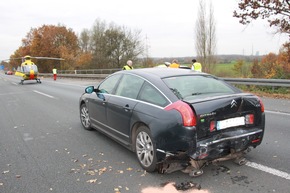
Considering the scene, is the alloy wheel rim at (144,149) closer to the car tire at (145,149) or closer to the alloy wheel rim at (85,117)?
the car tire at (145,149)

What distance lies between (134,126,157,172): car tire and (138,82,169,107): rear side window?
424 mm

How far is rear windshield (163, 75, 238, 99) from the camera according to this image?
4.30 m

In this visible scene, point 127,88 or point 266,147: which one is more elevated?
point 127,88

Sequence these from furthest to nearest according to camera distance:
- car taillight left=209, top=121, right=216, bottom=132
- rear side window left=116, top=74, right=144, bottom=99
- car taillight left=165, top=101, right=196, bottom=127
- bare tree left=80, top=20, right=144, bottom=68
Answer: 1. bare tree left=80, top=20, right=144, bottom=68
2. rear side window left=116, top=74, right=144, bottom=99
3. car taillight left=209, top=121, right=216, bottom=132
4. car taillight left=165, top=101, right=196, bottom=127

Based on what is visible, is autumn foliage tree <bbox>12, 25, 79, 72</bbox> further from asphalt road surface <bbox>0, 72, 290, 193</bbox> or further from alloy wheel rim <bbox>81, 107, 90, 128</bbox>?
asphalt road surface <bbox>0, 72, 290, 193</bbox>

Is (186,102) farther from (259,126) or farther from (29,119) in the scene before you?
(29,119)

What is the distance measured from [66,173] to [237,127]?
2623 mm

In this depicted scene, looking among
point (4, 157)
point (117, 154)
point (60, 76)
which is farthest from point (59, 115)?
point (60, 76)

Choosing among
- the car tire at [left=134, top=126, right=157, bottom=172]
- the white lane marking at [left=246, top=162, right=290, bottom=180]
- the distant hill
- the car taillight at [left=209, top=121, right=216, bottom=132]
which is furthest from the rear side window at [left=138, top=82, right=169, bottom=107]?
the distant hill

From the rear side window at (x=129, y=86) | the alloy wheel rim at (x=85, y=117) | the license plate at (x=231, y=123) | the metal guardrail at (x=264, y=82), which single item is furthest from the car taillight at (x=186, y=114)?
the metal guardrail at (x=264, y=82)

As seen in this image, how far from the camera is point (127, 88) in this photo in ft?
17.1

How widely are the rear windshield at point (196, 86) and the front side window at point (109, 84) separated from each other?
57.1 inches

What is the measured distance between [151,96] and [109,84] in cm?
172

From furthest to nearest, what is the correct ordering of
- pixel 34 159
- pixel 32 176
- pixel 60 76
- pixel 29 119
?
pixel 60 76 → pixel 29 119 → pixel 34 159 → pixel 32 176
